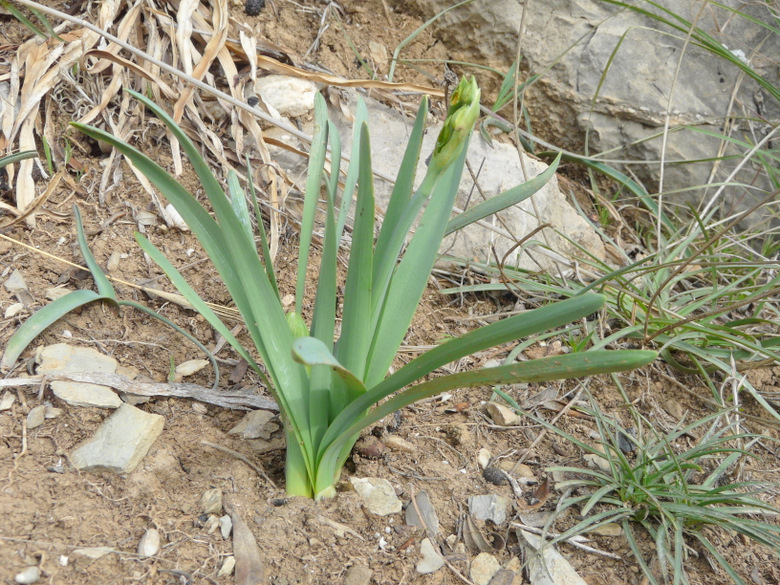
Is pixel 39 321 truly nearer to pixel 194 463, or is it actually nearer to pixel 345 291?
pixel 194 463

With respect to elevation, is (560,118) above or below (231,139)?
above

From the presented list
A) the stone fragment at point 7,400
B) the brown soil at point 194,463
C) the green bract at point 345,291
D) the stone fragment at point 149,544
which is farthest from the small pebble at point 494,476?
the stone fragment at point 7,400

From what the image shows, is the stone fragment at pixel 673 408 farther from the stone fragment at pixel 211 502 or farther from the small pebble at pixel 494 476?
the stone fragment at pixel 211 502

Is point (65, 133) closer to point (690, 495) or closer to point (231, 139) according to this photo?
point (231, 139)

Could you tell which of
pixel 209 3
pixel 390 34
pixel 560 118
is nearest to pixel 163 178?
pixel 209 3

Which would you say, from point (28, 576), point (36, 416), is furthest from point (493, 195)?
point (28, 576)
